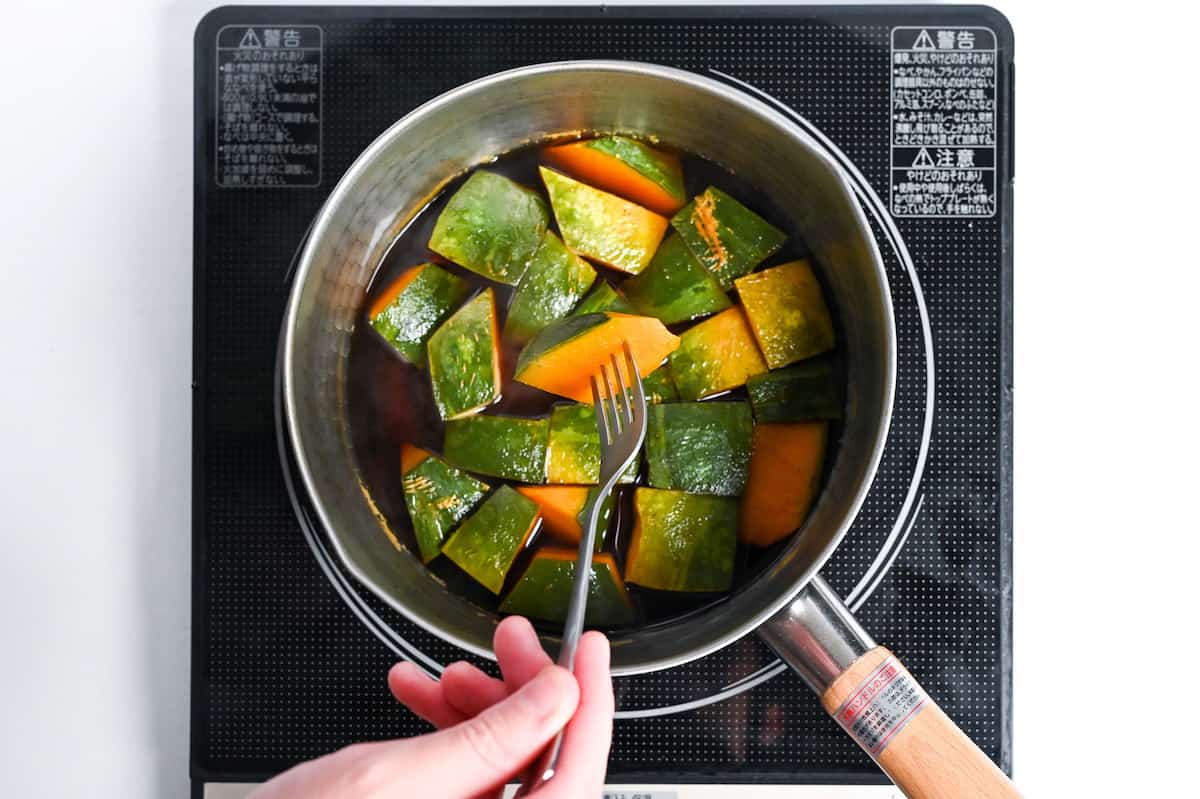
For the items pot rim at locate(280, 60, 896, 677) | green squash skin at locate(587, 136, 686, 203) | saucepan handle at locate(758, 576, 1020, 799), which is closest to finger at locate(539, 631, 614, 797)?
pot rim at locate(280, 60, 896, 677)

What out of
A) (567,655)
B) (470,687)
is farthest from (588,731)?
(470,687)

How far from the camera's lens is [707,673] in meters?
1.08

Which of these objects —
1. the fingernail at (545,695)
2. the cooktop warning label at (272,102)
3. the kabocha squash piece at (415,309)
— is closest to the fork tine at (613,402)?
the kabocha squash piece at (415,309)

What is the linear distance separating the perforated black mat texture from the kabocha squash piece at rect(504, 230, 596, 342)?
9.9 inches

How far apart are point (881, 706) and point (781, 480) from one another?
0.27 m

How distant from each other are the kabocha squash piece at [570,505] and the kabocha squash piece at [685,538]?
44mm

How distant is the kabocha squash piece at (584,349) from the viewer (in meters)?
0.97

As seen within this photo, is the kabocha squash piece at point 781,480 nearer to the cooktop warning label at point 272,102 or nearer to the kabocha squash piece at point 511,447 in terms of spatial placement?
the kabocha squash piece at point 511,447

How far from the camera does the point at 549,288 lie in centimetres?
108
